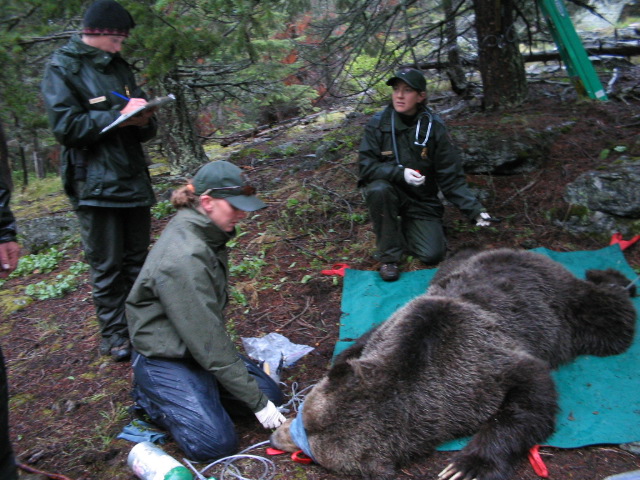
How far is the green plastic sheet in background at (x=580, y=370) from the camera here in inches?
126

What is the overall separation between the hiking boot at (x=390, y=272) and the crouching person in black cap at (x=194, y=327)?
235cm

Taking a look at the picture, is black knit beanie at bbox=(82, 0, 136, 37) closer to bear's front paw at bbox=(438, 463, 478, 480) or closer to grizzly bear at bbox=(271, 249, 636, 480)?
grizzly bear at bbox=(271, 249, 636, 480)

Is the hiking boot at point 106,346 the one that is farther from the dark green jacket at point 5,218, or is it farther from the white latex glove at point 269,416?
the white latex glove at point 269,416

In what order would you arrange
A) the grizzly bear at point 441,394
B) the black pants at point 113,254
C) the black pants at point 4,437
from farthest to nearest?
the black pants at point 113,254
the grizzly bear at point 441,394
the black pants at point 4,437

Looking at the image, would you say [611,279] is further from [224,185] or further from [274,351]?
[224,185]

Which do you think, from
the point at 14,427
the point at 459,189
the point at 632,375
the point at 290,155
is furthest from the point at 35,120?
the point at 632,375

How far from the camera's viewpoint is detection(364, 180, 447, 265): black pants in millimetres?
5508

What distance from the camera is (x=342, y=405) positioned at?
3.08 meters

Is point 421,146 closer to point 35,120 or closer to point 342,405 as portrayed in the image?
point 342,405

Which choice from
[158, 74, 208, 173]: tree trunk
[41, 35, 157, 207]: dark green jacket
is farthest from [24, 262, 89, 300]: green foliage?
[158, 74, 208, 173]: tree trunk

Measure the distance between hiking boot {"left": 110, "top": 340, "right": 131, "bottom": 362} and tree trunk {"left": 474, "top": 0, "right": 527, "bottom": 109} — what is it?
633cm

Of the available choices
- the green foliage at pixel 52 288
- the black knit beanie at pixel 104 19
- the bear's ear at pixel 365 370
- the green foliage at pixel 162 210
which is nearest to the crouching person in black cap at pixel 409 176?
the bear's ear at pixel 365 370

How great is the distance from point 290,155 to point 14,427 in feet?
22.1

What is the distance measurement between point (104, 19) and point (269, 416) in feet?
11.3
